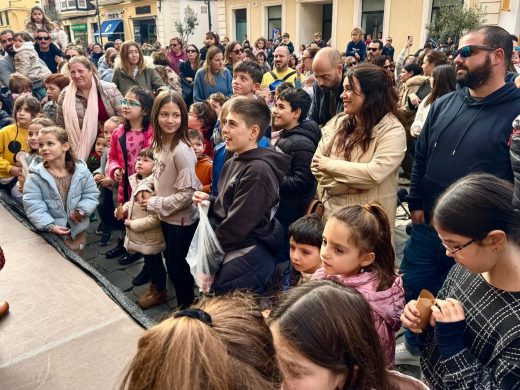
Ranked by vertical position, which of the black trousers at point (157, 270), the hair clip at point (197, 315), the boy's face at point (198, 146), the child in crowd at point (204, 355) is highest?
the hair clip at point (197, 315)

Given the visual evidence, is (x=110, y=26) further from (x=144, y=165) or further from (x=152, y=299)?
(x=152, y=299)

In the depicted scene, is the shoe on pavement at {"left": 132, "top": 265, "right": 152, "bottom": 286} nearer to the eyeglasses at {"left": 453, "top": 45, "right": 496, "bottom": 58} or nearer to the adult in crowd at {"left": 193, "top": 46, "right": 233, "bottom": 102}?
the adult in crowd at {"left": 193, "top": 46, "right": 233, "bottom": 102}

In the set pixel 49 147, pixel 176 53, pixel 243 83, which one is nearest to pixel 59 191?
pixel 49 147

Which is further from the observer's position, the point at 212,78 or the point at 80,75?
the point at 212,78

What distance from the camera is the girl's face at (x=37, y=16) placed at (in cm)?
741

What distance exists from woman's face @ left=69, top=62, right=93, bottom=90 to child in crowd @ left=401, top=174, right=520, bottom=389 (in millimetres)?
3999

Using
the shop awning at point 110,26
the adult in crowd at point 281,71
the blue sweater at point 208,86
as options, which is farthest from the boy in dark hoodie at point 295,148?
the shop awning at point 110,26

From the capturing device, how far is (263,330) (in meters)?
1.10

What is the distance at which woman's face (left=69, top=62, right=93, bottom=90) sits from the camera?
14.3 feet

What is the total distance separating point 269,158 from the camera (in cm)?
255

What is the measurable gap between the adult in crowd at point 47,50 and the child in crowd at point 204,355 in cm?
727

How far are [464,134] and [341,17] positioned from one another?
66.5ft

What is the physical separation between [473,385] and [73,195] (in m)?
3.10

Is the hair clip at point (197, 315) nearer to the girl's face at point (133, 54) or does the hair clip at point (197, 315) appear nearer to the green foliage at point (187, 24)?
the girl's face at point (133, 54)
